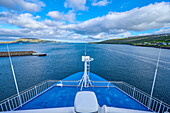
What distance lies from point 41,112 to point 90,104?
257cm

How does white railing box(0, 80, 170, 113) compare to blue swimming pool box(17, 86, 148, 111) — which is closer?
white railing box(0, 80, 170, 113)

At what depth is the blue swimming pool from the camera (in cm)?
725

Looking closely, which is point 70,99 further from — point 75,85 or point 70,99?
point 75,85

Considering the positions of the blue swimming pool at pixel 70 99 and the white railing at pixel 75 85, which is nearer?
the white railing at pixel 75 85

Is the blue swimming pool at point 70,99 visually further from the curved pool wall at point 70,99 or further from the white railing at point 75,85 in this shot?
the white railing at point 75,85

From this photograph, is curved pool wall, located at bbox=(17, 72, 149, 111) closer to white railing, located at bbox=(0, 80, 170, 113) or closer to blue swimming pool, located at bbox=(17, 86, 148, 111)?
blue swimming pool, located at bbox=(17, 86, 148, 111)

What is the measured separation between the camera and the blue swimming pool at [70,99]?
725 cm

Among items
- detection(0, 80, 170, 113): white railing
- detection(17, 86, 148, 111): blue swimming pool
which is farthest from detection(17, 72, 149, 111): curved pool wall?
detection(0, 80, 170, 113): white railing

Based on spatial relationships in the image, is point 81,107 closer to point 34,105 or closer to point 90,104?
point 90,104

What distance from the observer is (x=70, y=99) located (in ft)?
26.8

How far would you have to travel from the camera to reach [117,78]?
2242 cm

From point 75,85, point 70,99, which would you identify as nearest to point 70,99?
point 70,99

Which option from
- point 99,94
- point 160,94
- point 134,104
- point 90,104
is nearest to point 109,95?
point 99,94

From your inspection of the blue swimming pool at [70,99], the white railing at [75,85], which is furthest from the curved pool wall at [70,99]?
the white railing at [75,85]
